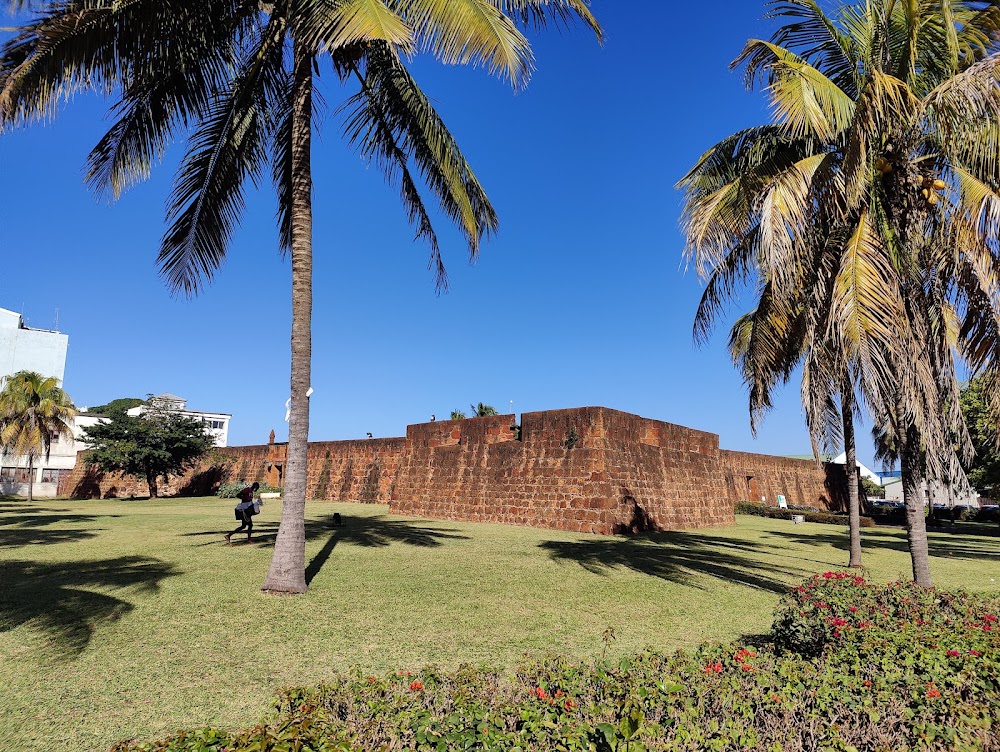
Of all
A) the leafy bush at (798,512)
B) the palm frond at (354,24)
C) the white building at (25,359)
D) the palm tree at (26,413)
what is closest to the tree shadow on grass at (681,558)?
the palm frond at (354,24)

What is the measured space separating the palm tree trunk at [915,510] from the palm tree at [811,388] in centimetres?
80

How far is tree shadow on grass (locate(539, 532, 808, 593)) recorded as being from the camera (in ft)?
27.7

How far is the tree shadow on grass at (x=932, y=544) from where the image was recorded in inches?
495

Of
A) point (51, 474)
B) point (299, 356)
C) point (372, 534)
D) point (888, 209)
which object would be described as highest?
point (888, 209)

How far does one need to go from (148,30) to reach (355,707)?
729cm

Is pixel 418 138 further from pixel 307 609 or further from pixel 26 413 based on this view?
pixel 26 413

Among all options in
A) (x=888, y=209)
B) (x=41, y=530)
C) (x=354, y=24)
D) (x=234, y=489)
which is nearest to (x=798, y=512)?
(x=888, y=209)

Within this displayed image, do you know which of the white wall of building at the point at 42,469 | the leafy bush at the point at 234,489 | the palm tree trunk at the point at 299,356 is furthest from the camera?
the white wall of building at the point at 42,469

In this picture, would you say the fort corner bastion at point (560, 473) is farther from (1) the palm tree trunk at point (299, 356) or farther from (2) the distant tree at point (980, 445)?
(1) the palm tree trunk at point (299, 356)

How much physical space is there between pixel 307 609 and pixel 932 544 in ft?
51.4

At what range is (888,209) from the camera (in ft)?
20.0

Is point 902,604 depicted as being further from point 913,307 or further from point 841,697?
point 913,307

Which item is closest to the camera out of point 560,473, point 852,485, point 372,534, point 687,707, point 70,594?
point 687,707

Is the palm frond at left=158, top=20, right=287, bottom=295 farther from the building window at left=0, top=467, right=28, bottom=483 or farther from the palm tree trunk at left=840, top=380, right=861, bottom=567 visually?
the building window at left=0, top=467, right=28, bottom=483
